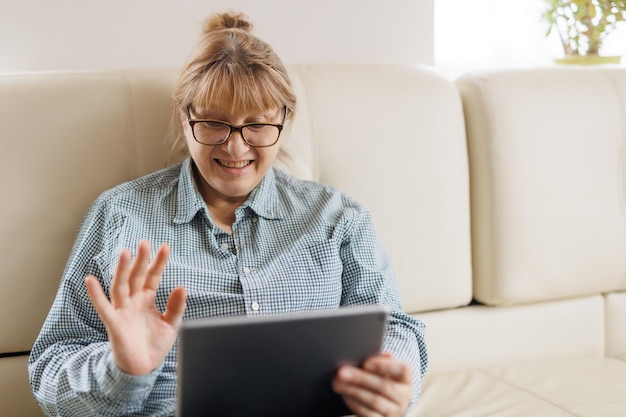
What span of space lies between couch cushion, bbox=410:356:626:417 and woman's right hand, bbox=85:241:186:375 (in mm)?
672

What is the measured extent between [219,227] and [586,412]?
0.80 metres

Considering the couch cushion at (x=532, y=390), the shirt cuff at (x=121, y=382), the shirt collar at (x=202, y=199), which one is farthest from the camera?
the couch cushion at (x=532, y=390)

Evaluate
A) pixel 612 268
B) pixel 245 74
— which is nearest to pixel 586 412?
pixel 612 268

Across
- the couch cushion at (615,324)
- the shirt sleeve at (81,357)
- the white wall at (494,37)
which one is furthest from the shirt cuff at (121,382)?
the white wall at (494,37)

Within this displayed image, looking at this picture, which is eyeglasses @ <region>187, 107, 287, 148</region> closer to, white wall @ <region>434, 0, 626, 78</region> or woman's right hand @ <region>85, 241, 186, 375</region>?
woman's right hand @ <region>85, 241, 186, 375</region>

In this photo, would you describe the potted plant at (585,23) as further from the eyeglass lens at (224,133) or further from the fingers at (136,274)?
the fingers at (136,274)

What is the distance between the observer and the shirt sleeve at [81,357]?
1175 mm

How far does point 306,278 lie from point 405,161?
17.2 inches

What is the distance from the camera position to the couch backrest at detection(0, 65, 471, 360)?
1532 millimetres

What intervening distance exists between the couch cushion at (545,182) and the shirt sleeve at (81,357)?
0.87 metres

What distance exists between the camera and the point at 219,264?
4.77ft

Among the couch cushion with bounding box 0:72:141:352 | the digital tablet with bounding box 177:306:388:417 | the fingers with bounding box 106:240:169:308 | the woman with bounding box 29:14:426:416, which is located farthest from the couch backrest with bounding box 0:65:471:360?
the digital tablet with bounding box 177:306:388:417

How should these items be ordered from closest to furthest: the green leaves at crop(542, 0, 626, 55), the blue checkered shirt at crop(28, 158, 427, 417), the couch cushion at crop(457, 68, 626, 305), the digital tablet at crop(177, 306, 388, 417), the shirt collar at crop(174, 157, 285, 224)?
1. the digital tablet at crop(177, 306, 388, 417)
2. the blue checkered shirt at crop(28, 158, 427, 417)
3. the shirt collar at crop(174, 157, 285, 224)
4. the couch cushion at crop(457, 68, 626, 305)
5. the green leaves at crop(542, 0, 626, 55)

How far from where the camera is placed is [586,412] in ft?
5.20
